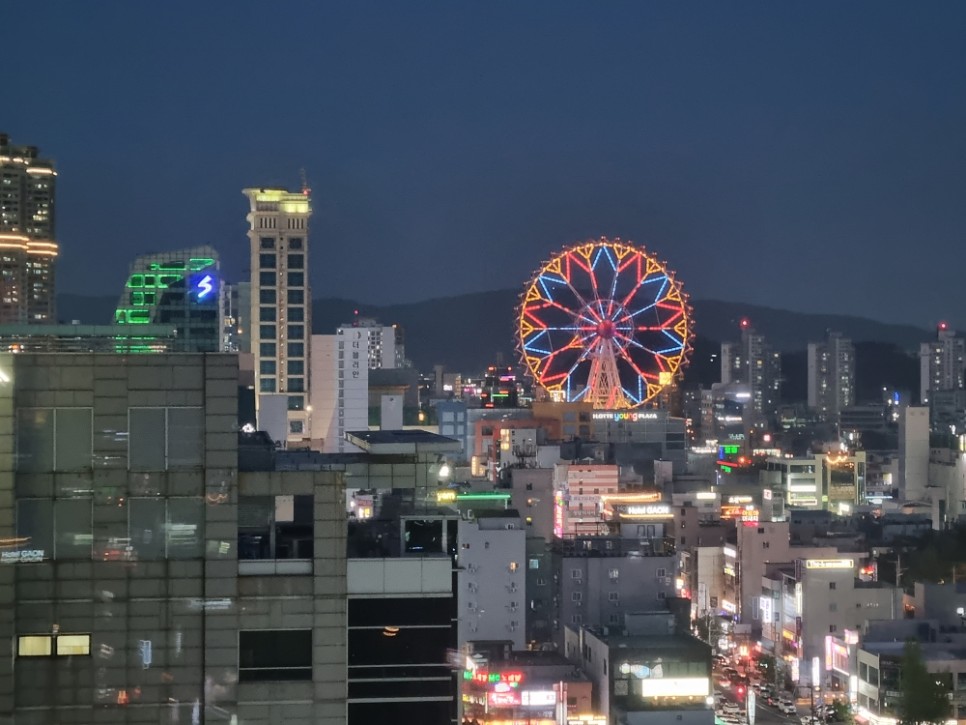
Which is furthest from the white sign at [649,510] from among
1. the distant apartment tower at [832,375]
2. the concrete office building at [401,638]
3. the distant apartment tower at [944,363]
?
the distant apartment tower at [832,375]

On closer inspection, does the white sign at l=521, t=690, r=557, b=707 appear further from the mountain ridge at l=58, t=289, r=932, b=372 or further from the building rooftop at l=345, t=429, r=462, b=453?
the mountain ridge at l=58, t=289, r=932, b=372

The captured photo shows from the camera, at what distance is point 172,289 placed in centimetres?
1683

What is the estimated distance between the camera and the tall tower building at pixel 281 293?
79.0 feet

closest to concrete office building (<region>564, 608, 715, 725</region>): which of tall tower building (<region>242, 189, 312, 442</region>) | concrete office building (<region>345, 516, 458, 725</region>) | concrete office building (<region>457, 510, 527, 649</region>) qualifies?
concrete office building (<region>457, 510, 527, 649</region>)

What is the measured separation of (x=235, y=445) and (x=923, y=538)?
22028 mm

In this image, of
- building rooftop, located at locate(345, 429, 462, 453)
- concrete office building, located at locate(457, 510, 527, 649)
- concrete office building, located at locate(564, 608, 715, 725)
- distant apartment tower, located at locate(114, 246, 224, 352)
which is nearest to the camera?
building rooftop, located at locate(345, 429, 462, 453)

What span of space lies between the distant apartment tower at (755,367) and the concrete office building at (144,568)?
5680 cm

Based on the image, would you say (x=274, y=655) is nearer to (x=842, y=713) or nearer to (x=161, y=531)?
(x=161, y=531)

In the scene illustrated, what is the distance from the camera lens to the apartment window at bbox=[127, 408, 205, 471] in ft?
12.6

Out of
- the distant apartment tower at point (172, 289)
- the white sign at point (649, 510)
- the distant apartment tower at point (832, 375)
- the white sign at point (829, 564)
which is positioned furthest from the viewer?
the distant apartment tower at point (832, 375)

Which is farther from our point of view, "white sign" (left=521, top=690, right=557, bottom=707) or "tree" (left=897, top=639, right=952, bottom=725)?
"white sign" (left=521, top=690, right=557, bottom=707)

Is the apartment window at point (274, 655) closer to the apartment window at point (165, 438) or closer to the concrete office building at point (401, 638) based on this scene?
the concrete office building at point (401, 638)

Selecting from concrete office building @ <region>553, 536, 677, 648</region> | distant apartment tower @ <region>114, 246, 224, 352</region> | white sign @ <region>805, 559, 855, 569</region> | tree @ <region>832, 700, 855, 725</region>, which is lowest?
tree @ <region>832, 700, 855, 725</region>

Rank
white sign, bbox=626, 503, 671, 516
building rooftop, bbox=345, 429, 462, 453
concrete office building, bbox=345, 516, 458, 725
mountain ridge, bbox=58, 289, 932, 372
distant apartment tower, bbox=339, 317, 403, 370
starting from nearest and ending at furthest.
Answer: concrete office building, bbox=345, 516, 458, 725
building rooftop, bbox=345, 429, 462, 453
white sign, bbox=626, 503, 671, 516
distant apartment tower, bbox=339, 317, 403, 370
mountain ridge, bbox=58, 289, 932, 372
